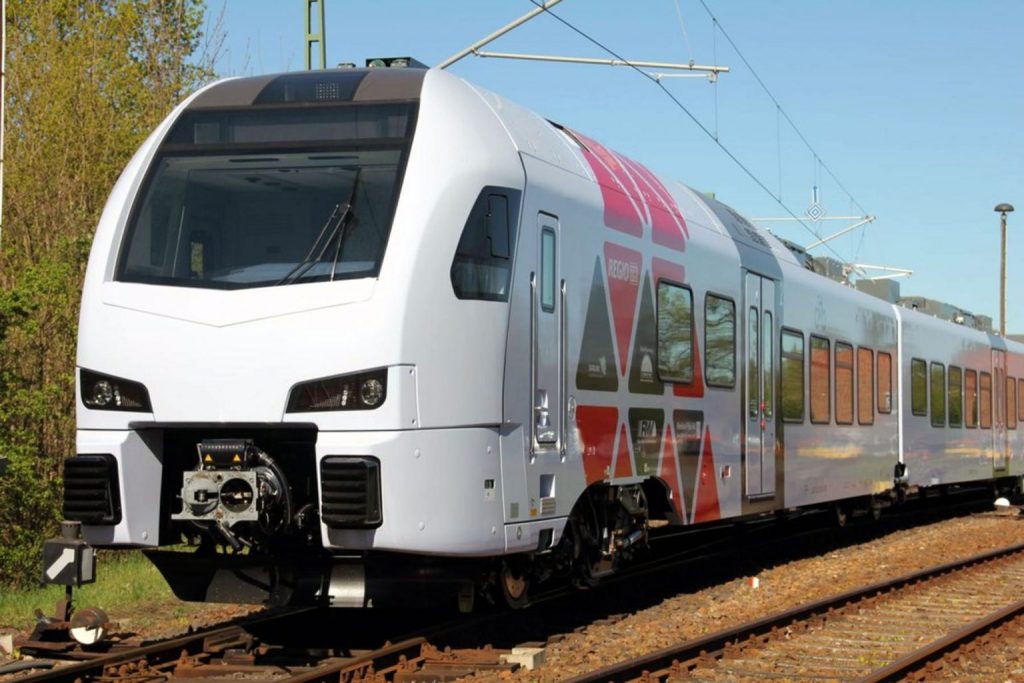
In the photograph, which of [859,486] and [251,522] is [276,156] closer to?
[251,522]

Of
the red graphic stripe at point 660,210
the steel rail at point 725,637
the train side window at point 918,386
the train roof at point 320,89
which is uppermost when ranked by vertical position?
the train roof at point 320,89

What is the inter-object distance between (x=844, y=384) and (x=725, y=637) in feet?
25.3

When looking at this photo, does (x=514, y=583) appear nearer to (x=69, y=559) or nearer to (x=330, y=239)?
(x=330, y=239)

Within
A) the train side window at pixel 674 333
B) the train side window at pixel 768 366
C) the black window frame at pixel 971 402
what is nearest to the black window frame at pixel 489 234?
the train side window at pixel 674 333

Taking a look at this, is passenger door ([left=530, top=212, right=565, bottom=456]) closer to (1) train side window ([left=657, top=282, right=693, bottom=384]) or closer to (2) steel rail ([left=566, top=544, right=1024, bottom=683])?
(2) steel rail ([left=566, top=544, right=1024, bottom=683])

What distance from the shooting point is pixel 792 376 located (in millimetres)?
14641

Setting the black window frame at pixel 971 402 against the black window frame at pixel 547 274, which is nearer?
the black window frame at pixel 547 274

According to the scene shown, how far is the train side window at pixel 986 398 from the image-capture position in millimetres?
24688

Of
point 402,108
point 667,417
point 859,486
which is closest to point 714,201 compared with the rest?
point 667,417

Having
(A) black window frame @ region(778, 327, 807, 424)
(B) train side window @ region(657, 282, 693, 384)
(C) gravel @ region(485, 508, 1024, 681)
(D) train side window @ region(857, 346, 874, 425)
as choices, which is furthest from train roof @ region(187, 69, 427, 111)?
(D) train side window @ region(857, 346, 874, 425)

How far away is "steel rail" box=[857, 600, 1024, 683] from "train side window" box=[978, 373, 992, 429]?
44.1 ft

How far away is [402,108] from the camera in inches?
334

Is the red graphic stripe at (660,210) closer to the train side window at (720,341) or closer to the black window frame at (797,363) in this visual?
the train side window at (720,341)

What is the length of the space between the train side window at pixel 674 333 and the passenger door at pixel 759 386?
1.58 m
